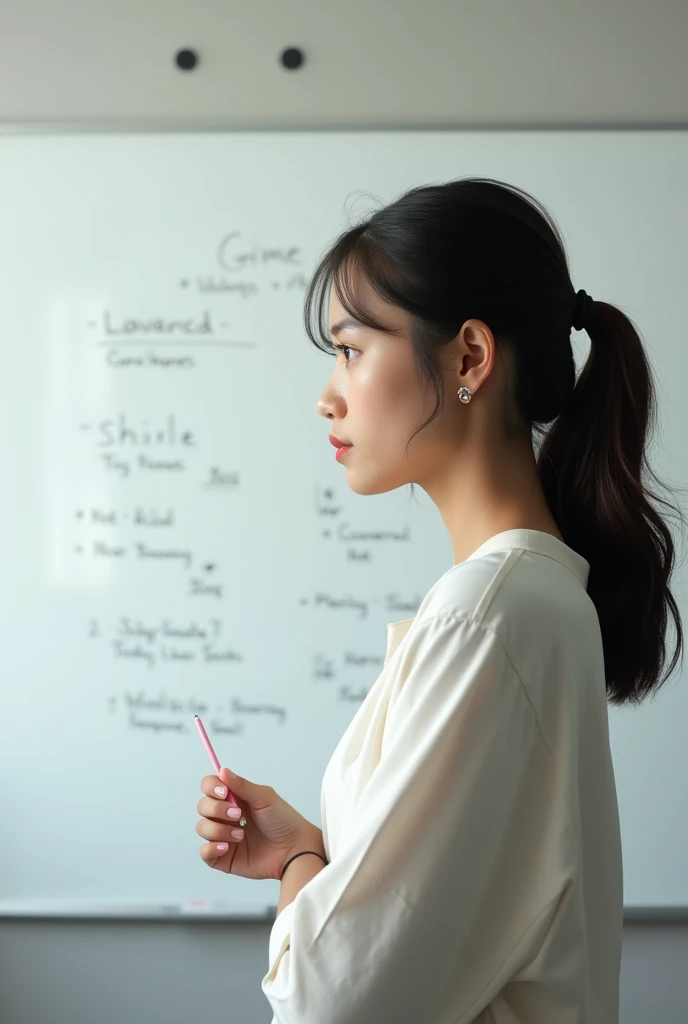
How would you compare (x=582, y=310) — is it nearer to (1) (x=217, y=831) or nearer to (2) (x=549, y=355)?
(2) (x=549, y=355)

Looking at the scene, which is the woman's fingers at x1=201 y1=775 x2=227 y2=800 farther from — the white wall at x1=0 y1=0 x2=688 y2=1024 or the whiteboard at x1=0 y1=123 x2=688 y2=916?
the white wall at x1=0 y1=0 x2=688 y2=1024

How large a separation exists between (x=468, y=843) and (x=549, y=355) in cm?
40

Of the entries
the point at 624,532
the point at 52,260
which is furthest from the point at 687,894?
the point at 52,260

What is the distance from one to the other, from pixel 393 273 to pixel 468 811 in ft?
1.36

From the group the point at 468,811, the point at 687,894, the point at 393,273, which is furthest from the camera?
the point at 687,894

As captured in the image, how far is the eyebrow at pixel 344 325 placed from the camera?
75 cm

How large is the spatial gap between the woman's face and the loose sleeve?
0.61 feet

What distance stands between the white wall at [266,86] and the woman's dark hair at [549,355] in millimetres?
1148

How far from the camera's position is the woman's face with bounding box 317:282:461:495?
0.73 metres

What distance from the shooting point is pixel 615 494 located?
80cm

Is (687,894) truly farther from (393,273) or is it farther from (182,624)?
(393,273)

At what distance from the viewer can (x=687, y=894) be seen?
69.1 inches

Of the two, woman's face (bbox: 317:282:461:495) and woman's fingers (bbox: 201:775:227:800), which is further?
woman's fingers (bbox: 201:775:227:800)

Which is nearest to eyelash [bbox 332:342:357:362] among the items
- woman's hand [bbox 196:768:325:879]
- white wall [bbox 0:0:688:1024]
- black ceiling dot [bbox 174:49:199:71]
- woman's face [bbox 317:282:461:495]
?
woman's face [bbox 317:282:461:495]
